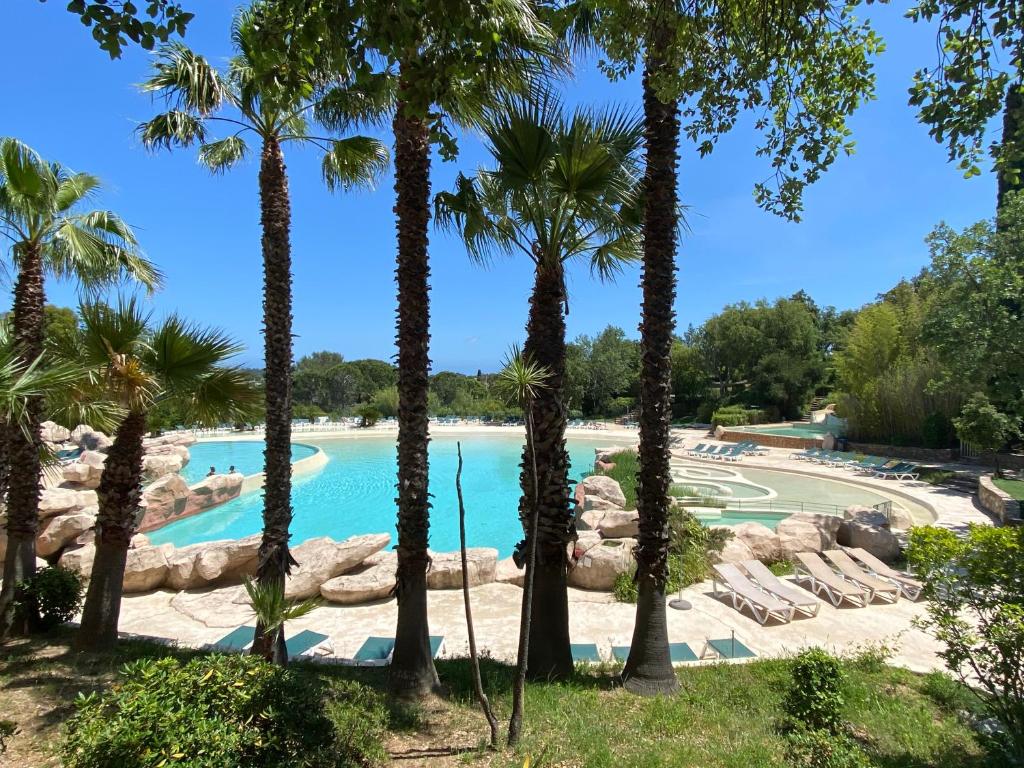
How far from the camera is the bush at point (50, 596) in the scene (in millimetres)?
6480

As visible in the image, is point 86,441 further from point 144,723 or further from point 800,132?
point 800,132

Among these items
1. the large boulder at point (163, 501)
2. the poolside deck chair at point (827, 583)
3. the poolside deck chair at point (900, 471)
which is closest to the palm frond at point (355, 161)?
the poolside deck chair at point (827, 583)

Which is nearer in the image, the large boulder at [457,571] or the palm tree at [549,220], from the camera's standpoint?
the palm tree at [549,220]

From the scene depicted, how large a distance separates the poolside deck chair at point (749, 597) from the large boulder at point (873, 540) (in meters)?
4.36

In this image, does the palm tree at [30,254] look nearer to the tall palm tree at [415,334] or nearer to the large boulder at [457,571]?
the tall palm tree at [415,334]

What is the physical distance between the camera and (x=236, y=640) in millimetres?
7031

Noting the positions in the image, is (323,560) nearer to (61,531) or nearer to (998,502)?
(61,531)

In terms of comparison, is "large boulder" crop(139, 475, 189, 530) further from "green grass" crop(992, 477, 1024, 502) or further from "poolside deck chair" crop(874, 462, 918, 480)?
"poolside deck chair" crop(874, 462, 918, 480)

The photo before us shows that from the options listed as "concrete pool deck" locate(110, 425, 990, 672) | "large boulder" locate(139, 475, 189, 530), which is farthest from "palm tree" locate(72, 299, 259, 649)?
"large boulder" locate(139, 475, 189, 530)

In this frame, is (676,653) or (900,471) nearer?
(676,653)

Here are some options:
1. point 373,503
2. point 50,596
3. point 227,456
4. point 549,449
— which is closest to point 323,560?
point 50,596

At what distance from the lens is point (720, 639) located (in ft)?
24.0

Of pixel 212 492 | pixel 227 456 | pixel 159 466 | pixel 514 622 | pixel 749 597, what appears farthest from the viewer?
pixel 227 456

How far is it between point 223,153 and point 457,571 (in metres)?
7.52
